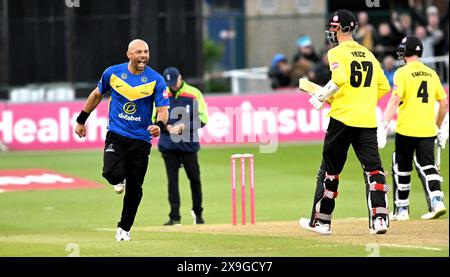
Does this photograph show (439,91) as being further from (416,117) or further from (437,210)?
(437,210)

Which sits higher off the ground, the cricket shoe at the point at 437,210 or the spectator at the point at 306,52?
the spectator at the point at 306,52

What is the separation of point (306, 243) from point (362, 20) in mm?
18179

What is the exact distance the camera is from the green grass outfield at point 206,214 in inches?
530

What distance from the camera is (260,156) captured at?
92.9 feet

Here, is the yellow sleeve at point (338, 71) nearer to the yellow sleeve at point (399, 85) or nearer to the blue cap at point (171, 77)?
the yellow sleeve at point (399, 85)

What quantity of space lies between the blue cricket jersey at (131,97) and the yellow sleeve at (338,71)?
2.02 metres

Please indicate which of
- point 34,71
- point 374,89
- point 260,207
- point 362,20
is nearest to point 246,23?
point 362,20

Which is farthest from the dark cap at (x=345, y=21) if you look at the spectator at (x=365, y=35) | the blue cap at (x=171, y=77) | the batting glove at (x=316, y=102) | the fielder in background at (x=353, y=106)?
the spectator at (x=365, y=35)

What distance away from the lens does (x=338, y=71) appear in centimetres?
1394

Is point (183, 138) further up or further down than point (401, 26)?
further down

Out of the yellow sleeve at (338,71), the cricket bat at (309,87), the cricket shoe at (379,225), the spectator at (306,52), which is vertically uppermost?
the yellow sleeve at (338,71)

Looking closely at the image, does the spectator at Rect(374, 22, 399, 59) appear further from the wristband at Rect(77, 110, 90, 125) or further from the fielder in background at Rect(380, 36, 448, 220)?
the wristband at Rect(77, 110, 90, 125)

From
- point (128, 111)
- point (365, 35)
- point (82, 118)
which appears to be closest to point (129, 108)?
point (128, 111)

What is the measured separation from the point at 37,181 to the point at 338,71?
12.4m
